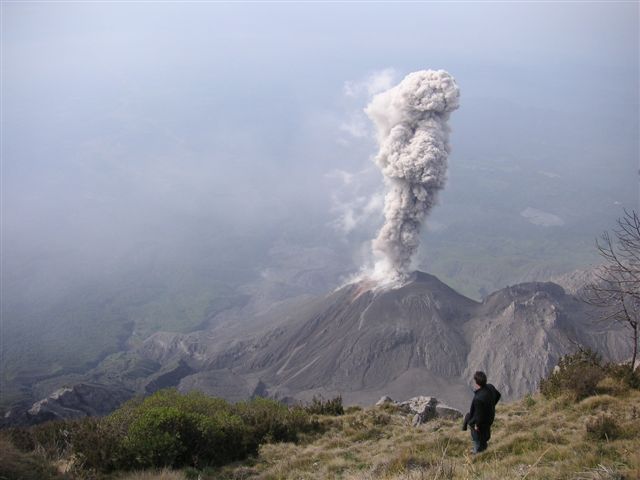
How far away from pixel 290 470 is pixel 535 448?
17.5ft

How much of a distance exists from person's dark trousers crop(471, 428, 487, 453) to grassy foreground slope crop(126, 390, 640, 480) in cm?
16

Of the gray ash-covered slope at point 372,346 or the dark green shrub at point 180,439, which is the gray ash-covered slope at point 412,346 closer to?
the gray ash-covered slope at point 372,346

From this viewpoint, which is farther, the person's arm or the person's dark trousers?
the person's dark trousers

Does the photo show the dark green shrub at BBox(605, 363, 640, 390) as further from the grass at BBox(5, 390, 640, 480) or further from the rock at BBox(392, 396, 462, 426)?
the rock at BBox(392, 396, 462, 426)

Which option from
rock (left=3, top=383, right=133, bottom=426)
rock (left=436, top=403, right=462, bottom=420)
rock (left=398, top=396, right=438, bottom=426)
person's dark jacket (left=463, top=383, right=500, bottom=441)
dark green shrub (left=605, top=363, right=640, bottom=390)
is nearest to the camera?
person's dark jacket (left=463, top=383, right=500, bottom=441)

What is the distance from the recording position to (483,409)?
10.3 meters

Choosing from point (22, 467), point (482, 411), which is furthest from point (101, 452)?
point (482, 411)

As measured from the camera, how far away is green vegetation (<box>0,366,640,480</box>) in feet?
32.5

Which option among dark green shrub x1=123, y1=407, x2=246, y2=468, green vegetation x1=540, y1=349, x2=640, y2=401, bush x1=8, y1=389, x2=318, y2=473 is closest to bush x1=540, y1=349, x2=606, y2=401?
green vegetation x1=540, y1=349, x2=640, y2=401

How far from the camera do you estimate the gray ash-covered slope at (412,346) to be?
49188 mm

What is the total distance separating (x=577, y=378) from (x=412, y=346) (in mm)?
38286

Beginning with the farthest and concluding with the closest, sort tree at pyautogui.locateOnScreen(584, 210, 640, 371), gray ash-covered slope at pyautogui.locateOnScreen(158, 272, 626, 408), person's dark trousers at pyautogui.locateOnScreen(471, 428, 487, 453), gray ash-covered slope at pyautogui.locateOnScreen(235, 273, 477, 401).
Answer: gray ash-covered slope at pyautogui.locateOnScreen(235, 273, 477, 401) < gray ash-covered slope at pyautogui.locateOnScreen(158, 272, 626, 408) < tree at pyautogui.locateOnScreen(584, 210, 640, 371) < person's dark trousers at pyautogui.locateOnScreen(471, 428, 487, 453)

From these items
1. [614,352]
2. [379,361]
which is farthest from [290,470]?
[614,352]

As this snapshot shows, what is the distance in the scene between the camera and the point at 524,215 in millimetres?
195000
